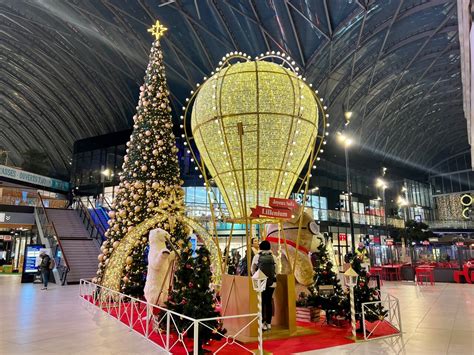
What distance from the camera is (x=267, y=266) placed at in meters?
6.19

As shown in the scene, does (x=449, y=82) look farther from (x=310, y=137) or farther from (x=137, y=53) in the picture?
(x=310, y=137)

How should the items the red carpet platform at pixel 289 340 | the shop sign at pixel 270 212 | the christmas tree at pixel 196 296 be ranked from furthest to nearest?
the shop sign at pixel 270 212 → the red carpet platform at pixel 289 340 → the christmas tree at pixel 196 296

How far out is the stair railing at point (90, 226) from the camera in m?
19.3

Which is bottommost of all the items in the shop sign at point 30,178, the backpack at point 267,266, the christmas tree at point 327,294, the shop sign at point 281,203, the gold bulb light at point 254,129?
the christmas tree at point 327,294

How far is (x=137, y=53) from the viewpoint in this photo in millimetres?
26328

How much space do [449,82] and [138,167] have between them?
111ft

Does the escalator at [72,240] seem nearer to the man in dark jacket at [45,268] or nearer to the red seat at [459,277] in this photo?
the man in dark jacket at [45,268]

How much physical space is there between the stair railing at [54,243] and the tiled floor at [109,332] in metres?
5.87

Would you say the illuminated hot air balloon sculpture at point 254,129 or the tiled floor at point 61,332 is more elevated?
the illuminated hot air balloon sculpture at point 254,129

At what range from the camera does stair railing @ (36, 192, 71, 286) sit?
16.4 m

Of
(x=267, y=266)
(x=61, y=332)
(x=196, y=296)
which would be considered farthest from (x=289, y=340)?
(x=61, y=332)

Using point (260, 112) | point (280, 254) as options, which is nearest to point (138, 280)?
point (280, 254)

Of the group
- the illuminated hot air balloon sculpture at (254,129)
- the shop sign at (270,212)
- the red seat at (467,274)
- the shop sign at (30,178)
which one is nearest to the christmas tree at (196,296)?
the shop sign at (270,212)

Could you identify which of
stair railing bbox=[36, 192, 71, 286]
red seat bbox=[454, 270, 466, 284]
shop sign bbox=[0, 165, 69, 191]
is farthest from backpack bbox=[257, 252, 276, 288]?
shop sign bbox=[0, 165, 69, 191]
